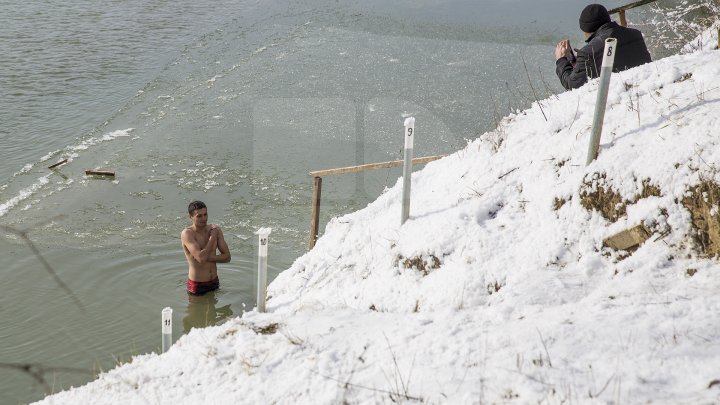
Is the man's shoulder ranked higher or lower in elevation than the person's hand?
lower

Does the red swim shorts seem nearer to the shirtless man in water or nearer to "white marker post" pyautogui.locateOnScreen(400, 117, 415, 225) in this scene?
the shirtless man in water

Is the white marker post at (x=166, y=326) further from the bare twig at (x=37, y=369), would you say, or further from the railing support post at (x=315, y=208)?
the railing support post at (x=315, y=208)

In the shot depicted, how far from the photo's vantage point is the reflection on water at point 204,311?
8.67 meters

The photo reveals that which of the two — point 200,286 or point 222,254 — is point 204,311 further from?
point 222,254

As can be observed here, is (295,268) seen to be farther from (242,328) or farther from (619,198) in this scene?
(619,198)

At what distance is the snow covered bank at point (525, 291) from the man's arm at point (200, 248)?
1.63m

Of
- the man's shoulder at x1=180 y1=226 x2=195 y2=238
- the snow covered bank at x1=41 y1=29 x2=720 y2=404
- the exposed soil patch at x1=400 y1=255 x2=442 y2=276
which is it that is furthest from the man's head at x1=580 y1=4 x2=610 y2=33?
the man's shoulder at x1=180 y1=226 x2=195 y2=238

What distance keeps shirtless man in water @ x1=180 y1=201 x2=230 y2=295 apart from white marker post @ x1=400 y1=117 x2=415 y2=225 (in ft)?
9.10

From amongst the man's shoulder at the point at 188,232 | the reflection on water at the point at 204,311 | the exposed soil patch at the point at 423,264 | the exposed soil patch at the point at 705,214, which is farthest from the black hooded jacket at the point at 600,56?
the reflection on water at the point at 204,311

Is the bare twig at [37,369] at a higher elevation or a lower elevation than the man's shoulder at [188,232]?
lower

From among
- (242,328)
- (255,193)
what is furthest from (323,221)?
(242,328)

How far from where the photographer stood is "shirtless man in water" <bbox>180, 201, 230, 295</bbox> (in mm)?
8555

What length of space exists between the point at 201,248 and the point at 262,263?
2.74 meters

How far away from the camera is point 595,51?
6977mm
